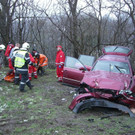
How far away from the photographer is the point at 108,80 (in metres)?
5.28

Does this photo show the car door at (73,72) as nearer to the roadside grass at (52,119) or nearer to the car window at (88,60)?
the roadside grass at (52,119)

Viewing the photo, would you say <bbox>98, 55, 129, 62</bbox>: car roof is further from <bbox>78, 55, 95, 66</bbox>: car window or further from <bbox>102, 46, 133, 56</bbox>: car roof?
<bbox>78, 55, 95, 66</bbox>: car window

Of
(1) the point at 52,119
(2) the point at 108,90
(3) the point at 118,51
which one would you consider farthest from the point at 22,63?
(3) the point at 118,51

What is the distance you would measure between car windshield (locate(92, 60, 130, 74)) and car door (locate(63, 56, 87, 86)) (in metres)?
0.65

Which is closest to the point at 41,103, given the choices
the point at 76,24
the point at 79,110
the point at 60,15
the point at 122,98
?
the point at 79,110

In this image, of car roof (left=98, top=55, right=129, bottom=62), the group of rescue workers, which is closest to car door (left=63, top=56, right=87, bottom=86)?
car roof (left=98, top=55, right=129, bottom=62)

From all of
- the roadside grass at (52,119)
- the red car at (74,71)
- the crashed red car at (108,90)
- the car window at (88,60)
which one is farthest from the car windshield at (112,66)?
the roadside grass at (52,119)

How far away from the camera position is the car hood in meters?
4.99

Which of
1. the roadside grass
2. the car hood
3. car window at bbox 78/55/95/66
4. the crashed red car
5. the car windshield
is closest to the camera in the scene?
the roadside grass

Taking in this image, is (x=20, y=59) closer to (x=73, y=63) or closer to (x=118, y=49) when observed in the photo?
(x=73, y=63)

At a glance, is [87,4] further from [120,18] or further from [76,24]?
[120,18]

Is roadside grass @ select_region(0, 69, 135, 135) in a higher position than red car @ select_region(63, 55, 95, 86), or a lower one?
lower

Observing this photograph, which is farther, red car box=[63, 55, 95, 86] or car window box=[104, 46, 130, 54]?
car window box=[104, 46, 130, 54]

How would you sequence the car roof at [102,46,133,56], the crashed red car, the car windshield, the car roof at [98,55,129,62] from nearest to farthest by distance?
the crashed red car < the car windshield < the car roof at [98,55,129,62] < the car roof at [102,46,133,56]
